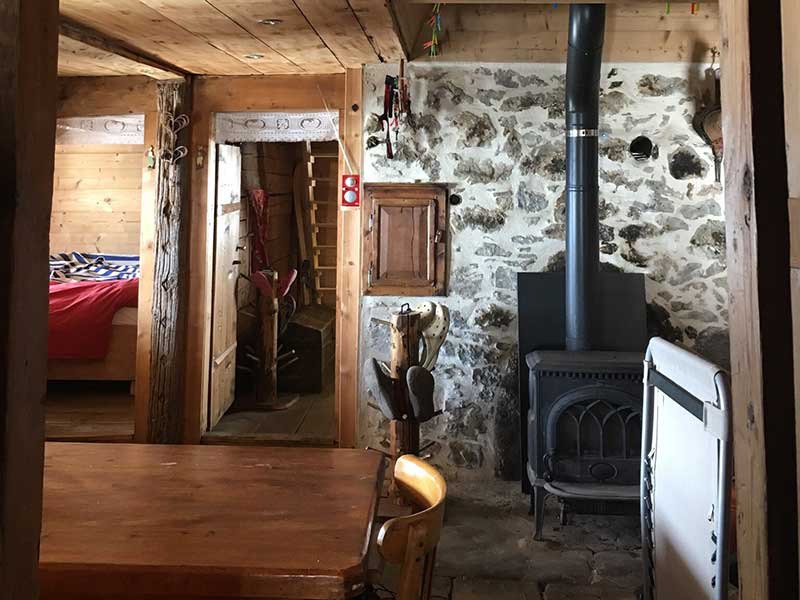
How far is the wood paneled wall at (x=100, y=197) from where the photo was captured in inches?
241

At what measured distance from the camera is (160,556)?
1263mm

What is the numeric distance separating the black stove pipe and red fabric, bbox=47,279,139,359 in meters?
3.15

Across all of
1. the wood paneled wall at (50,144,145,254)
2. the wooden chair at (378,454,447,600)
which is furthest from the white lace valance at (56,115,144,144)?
the wooden chair at (378,454,447,600)

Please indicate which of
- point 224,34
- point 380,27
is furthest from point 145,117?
point 380,27

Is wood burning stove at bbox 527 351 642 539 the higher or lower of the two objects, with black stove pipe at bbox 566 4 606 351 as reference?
lower

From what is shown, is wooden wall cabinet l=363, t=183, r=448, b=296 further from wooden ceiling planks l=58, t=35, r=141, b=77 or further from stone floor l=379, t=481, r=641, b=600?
wooden ceiling planks l=58, t=35, r=141, b=77

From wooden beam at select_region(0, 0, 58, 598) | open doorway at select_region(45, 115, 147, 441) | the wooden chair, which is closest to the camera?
wooden beam at select_region(0, 0, 58, 598)

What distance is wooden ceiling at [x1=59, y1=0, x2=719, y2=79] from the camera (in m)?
2.72

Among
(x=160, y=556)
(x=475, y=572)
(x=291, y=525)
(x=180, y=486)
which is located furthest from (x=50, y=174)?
(x=475, y=572)

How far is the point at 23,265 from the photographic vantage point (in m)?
0.73

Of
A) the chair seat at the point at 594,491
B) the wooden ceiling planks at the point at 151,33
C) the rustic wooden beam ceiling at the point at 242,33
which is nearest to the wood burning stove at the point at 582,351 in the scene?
the chair seat at the point at 594,491

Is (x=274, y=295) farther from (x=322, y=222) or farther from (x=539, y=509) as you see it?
(x=539, y=509)

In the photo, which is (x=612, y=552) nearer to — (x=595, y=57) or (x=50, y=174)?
(x=595, y=57)

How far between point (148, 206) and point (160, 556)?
2944 mm
